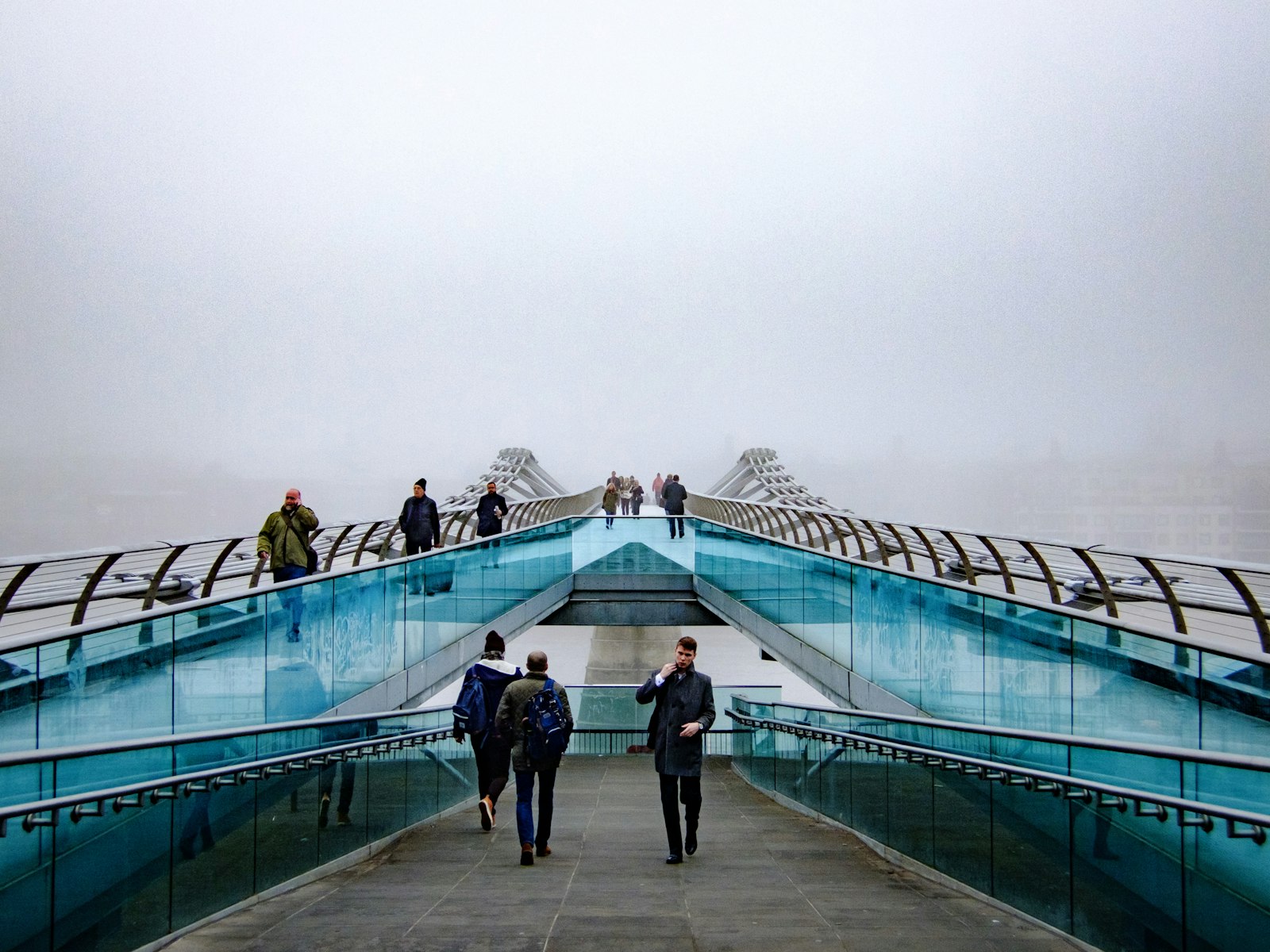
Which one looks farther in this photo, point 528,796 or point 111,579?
point 111,579

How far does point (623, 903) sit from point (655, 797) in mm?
5987

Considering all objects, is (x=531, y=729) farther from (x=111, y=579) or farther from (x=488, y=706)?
(x=111, y=579)

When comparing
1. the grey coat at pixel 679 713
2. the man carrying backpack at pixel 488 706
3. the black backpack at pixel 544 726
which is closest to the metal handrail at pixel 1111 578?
the grey coat at pixel 679 713

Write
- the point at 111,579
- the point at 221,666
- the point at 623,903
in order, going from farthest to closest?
the point at 111,579
the point at 221,666
the point at 623,903

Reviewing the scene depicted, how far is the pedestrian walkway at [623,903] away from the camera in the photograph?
4957 mm

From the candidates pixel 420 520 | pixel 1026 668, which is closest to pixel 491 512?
pixel 420 520

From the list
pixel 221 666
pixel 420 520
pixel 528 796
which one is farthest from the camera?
pixel 420 520

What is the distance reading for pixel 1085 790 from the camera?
5.12 meters

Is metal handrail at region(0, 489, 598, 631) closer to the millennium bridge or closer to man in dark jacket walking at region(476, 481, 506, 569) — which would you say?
the millennium bridge

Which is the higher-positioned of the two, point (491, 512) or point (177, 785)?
point (491, 512)

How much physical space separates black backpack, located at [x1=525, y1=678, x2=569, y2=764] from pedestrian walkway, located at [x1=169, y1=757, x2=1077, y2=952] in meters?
0.66

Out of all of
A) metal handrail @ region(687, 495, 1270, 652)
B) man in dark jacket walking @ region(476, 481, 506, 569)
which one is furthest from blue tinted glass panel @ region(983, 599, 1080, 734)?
man in dark jacket walking @ region(476, 481, 506, 569)

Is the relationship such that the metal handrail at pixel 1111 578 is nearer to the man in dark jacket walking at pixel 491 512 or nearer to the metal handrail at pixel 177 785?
the metal handrail at pixel 177 785

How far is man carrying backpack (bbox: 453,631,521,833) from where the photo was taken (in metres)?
7.88
